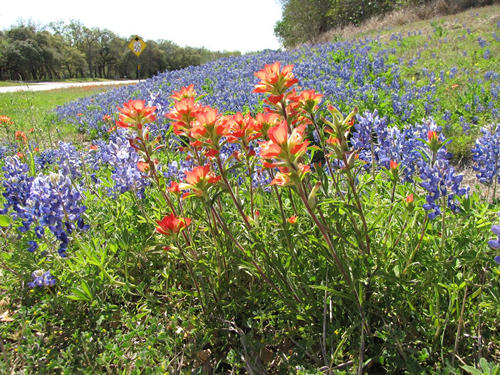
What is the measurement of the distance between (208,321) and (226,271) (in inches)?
10.9

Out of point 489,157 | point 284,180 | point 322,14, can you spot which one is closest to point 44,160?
point 284,180

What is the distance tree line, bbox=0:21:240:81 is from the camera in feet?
166

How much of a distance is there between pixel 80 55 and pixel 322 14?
55589 mm

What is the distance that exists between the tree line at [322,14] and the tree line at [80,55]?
2182 cm

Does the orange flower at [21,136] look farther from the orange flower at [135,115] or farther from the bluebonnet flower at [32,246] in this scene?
the orange flower at [135,115]

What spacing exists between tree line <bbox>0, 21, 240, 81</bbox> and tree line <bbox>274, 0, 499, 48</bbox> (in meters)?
21.8

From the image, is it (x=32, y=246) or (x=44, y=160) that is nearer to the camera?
(x=32, y=246)

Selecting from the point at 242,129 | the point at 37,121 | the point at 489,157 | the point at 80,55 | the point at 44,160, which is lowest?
the point at 489,157

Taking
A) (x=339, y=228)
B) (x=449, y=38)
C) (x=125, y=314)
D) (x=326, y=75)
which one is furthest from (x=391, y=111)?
(x=449, y=38)

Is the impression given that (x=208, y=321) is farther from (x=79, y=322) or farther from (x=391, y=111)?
(x=391, y=111)

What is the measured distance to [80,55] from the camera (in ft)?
211

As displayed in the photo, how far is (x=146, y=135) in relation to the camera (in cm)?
168

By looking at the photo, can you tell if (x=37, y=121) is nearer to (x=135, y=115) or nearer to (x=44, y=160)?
(x=44, y=160)

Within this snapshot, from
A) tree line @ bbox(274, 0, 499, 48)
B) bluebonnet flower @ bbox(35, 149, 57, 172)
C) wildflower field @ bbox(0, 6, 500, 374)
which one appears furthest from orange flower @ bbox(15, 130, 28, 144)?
tree line @ bbox(274, 0, 499, 48)
